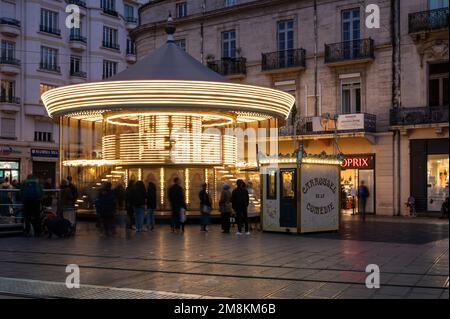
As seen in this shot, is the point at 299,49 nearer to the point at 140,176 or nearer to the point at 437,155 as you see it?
the point at 437,155

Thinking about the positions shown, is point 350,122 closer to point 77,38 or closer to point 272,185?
point 272,185

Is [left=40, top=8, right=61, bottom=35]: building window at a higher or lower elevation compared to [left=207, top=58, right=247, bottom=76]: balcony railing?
higher

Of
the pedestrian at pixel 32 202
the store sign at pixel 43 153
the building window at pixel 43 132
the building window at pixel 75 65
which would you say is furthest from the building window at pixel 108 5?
the pedestrian at pixel 32 202

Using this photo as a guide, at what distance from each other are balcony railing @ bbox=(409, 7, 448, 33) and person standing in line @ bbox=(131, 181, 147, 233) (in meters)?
16.3

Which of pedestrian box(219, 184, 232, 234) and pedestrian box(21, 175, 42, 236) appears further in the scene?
pedestrian box(219, 184, 232, 234)

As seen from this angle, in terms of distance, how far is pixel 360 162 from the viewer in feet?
96.6

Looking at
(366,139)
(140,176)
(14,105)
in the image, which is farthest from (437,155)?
(14,105)

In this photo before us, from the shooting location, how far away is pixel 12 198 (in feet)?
56.6

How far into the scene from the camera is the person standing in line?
17.2m

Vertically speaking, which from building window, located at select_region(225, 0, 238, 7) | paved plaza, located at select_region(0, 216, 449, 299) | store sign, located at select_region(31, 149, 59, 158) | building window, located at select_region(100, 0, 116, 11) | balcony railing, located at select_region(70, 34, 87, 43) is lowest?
paved plaza, located at select_region(0, 216, 449, 299)

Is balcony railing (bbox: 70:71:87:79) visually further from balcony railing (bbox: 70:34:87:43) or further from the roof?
the roof

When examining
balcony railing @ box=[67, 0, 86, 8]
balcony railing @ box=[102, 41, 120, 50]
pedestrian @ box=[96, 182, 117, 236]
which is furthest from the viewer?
balcony railing @ box=[102, 41, 120, 50]

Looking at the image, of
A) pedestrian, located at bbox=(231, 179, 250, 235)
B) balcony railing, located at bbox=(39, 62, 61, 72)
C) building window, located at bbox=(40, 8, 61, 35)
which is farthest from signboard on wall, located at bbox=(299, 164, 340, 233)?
building window, located at bbox=(40, 8, 61, 35)
